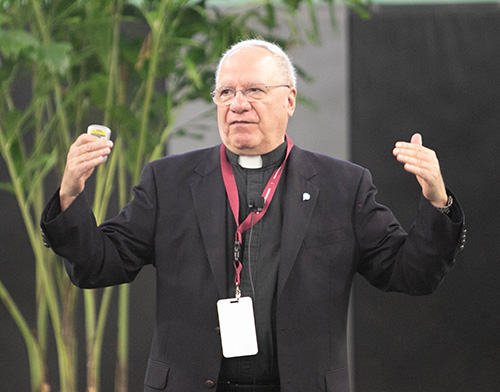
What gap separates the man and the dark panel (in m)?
2.23

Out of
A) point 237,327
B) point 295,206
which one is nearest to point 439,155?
point 295,206

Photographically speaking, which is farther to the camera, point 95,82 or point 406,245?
point 95,82

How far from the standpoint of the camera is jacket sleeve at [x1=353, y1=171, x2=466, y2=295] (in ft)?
5.37

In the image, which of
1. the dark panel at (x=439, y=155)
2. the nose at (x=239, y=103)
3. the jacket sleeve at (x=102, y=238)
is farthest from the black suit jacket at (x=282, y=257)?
the dark panel at (x=439, y=155)

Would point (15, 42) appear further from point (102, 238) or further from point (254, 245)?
point (254, 245)

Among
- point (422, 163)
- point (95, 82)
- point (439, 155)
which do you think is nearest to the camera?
point (422, 163)

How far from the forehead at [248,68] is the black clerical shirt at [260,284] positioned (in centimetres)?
31

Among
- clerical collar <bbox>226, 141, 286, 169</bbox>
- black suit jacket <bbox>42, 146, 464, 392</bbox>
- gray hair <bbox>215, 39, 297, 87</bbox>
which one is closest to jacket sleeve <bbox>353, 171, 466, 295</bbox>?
black suit jacket <bbox>42, 146, 464, 392</bbox>

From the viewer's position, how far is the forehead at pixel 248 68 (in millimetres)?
1818

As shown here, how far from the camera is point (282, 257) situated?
1734 mm

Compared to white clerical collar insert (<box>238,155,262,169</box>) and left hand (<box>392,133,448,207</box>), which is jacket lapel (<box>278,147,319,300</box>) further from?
left hand (<box>392,133,448,207</box>)

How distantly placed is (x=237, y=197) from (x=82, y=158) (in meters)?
0.43

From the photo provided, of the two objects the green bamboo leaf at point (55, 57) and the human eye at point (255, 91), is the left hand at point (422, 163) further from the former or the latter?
the green bamboo leaf at point (55, 57)

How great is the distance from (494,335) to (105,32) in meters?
2.72
